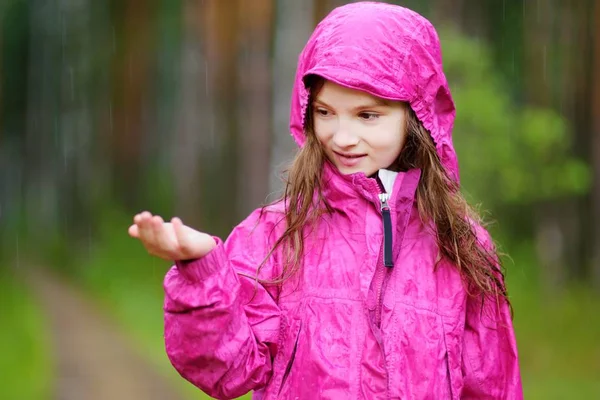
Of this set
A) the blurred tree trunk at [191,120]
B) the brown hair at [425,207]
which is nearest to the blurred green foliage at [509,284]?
the brown hair at [425,207]

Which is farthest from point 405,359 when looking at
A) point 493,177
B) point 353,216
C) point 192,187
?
point 192,187

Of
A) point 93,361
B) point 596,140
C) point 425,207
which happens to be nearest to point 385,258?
point 425,207

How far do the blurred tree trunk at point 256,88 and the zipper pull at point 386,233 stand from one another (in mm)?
11449

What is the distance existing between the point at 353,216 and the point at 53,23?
2659cm

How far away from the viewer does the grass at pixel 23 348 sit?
29.0 ft

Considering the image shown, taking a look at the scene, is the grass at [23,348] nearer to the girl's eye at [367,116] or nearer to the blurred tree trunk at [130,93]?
the girl's eye at [367,116]

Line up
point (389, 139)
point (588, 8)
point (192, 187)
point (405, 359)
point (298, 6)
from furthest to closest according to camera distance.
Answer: point (192, 187), point (298, 6), point (588, 8), point (389, 139), point (405, 359)

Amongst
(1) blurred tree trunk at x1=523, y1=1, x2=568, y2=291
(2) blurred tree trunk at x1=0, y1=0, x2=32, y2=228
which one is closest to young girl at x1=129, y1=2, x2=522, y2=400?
(1) blurred tree trunk at x1=523, y1=1, x2=568, y2=291

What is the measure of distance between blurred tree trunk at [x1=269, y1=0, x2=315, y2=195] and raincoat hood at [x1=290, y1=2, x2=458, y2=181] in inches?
458

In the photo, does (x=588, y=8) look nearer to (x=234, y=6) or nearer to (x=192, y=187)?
(x=234, y=6)

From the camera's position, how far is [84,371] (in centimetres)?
984

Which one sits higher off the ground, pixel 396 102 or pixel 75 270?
pixel 396 102

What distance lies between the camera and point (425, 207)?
10.5ft

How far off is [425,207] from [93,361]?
787cm
